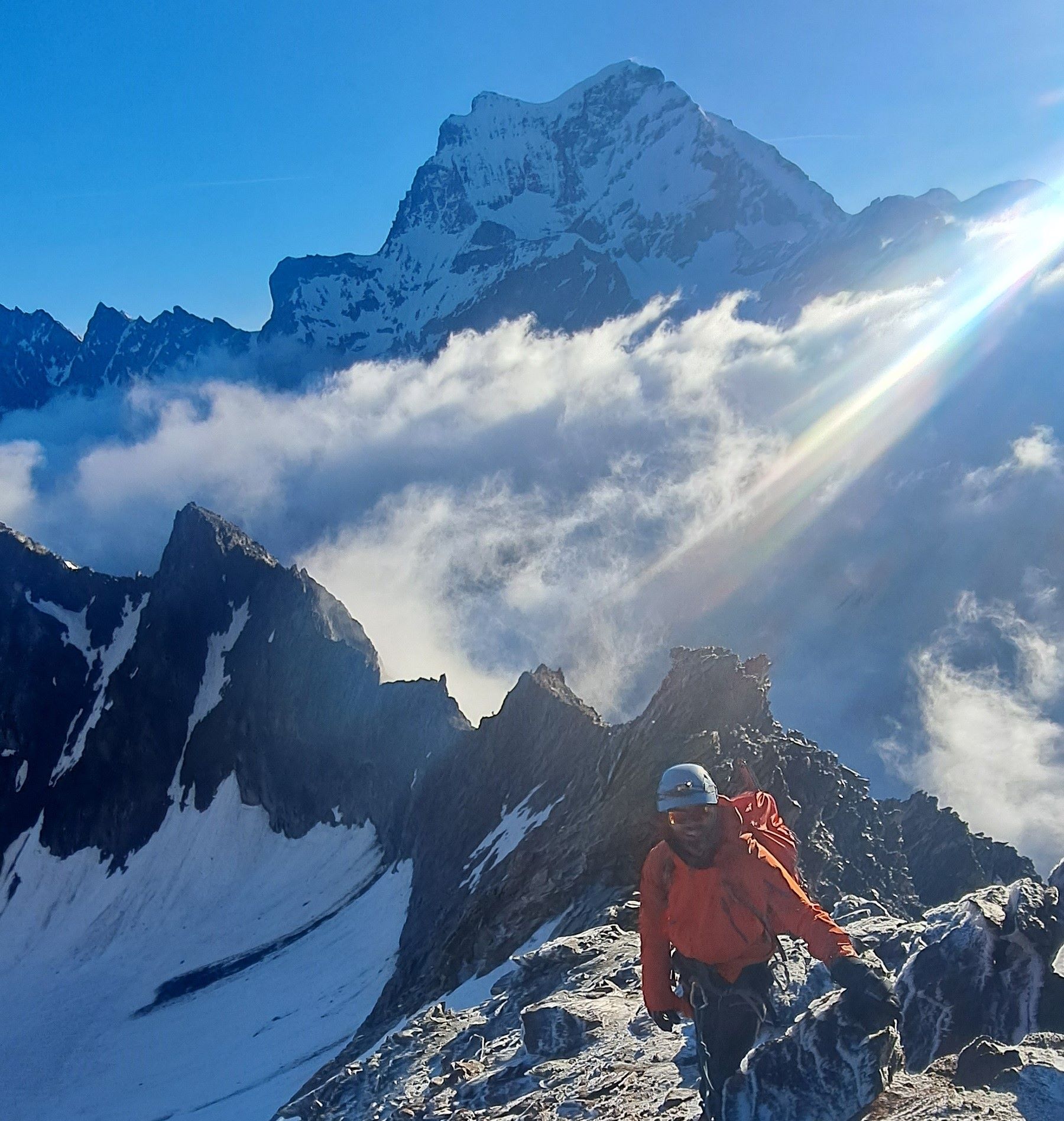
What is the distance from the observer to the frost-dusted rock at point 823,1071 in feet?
34.1

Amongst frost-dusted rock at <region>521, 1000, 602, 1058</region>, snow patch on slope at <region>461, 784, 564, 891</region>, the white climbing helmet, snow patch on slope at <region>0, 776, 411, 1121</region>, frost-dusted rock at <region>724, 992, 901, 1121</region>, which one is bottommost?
snow patch on slope at <region>0, 776, 411, 1121</region>

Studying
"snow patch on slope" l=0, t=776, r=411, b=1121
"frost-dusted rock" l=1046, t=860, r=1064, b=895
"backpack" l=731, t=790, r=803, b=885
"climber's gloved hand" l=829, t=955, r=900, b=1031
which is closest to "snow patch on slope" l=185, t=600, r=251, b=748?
"snow patch on slope" l=0, t=776, r=411, b=1121

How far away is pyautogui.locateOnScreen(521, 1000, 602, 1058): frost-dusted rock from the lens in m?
18.0

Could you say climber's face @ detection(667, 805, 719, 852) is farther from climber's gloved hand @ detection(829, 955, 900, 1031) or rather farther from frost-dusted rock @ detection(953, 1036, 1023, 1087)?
frost-dusted rock @ detection(953, 1036, 1023, 1087)

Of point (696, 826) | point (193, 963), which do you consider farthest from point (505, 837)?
point (193, 963)

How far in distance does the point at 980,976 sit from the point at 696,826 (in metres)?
5.69

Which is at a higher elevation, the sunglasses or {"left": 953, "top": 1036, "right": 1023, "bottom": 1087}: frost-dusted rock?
the sunglasses

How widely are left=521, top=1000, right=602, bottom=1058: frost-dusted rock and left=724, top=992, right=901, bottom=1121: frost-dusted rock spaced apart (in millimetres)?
8092

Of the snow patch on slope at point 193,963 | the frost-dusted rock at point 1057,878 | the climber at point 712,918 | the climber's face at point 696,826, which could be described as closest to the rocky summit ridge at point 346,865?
the snow patch on slope at point 193,963

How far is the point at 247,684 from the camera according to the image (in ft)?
374

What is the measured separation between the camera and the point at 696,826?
422 inches

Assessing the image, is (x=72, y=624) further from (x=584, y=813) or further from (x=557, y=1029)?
(x=557, y=1029)

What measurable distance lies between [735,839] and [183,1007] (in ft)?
296

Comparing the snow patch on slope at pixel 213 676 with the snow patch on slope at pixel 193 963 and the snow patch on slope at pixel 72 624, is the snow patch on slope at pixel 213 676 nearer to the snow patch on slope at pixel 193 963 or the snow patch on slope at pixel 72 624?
the snow patch on slope at pixel 193 963
